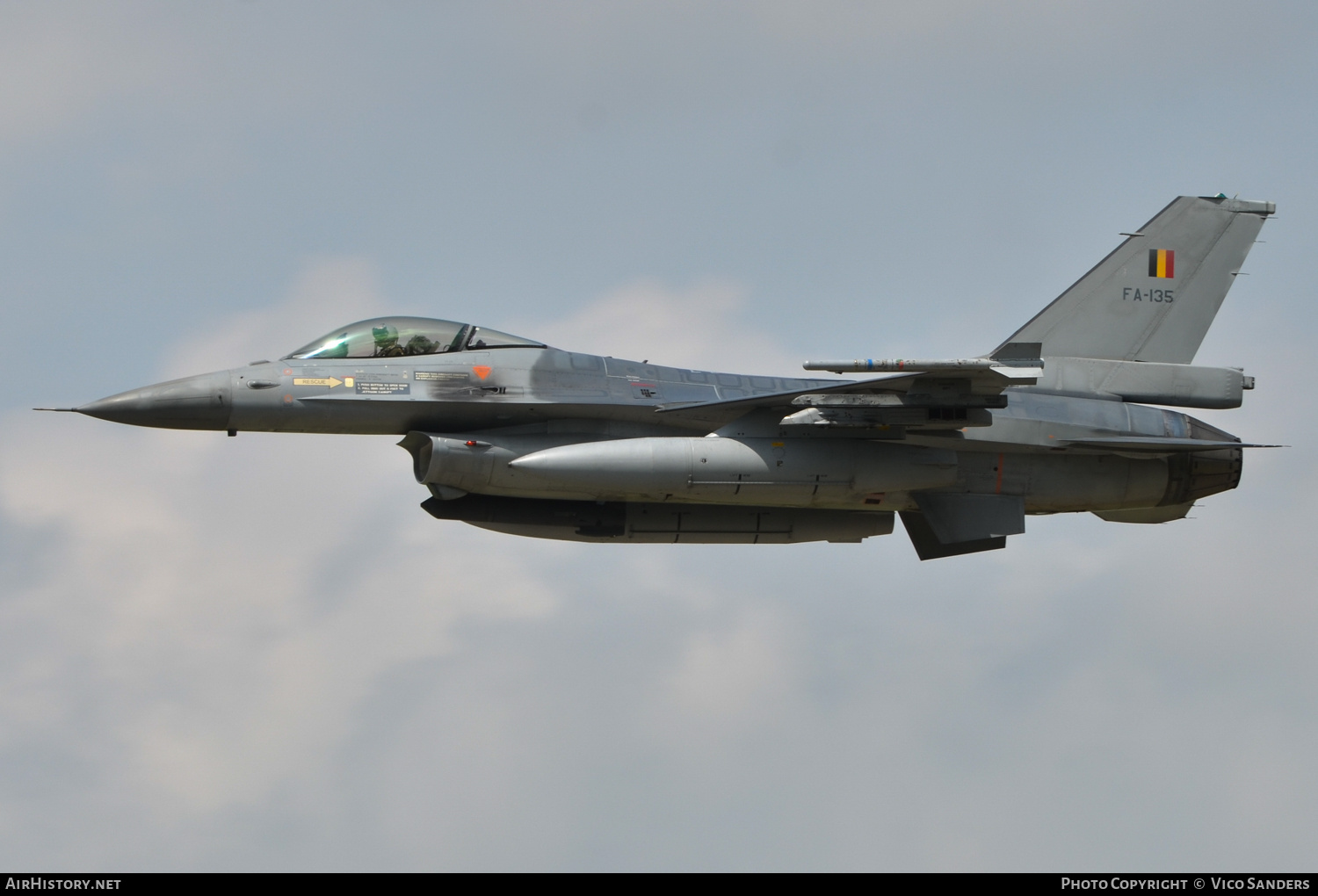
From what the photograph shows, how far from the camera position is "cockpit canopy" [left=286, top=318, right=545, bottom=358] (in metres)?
19.0

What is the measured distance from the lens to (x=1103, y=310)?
21.6m

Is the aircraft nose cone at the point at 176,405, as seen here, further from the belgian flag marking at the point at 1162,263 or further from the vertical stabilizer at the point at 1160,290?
the belgian flag marking at the point at 1162,263

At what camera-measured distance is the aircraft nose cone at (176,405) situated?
18.3m

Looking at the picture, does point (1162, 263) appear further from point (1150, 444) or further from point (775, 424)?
point (775, 424)

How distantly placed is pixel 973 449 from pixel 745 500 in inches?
132

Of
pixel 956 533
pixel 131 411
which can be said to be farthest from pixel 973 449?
pixel 131 411

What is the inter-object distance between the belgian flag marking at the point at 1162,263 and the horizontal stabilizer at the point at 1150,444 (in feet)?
9.69

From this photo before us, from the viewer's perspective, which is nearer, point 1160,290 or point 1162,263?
point 1160,290

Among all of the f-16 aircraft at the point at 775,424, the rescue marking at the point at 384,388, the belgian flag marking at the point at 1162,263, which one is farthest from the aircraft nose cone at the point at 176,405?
the belgian flag marking at the point at 1162,263

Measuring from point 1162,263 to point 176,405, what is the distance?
13740 millimetres

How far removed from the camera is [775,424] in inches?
746

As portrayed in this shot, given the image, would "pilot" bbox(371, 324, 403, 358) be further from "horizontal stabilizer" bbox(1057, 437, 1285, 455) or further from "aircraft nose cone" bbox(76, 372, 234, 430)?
"horizontal stabilizer" bbox(1057, 437, 1285, 455)

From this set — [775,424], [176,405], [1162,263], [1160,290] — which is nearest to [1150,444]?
[1160,290]
